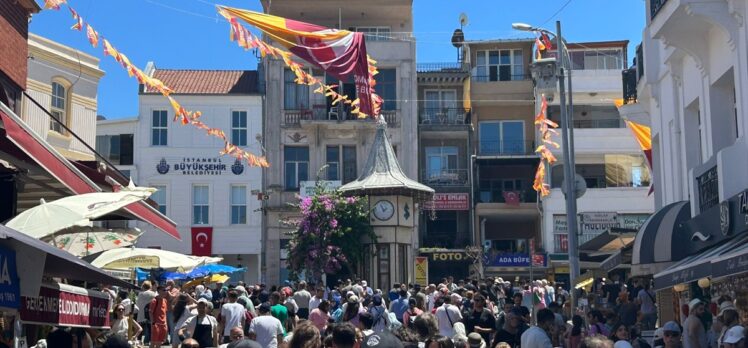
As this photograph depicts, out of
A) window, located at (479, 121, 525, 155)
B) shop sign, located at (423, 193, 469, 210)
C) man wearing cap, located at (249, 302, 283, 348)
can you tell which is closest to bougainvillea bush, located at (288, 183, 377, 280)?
shop sign, located at (423, 193, 469, 210)

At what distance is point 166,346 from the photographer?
72.4 ft

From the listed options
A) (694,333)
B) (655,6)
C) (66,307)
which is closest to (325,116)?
(655,6)

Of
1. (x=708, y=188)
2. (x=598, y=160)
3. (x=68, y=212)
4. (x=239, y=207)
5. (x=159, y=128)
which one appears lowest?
(x=68, y=212)

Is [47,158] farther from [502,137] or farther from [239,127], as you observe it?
[502,137]

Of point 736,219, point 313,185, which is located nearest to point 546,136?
point 736,219

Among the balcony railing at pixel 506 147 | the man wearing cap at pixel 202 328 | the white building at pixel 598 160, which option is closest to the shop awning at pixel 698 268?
the man wearing cap at pixel 202 328

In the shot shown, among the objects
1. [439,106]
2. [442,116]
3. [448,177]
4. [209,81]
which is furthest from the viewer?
[439,106]

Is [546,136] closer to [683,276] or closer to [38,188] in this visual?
[683,276]

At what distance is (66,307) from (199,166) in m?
36.9

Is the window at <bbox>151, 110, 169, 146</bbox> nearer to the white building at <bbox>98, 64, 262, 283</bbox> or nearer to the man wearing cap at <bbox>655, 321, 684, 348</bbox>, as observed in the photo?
the white building at <bbox>98, 64, 262, 283</bbox>

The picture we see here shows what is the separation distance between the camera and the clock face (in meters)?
31.2

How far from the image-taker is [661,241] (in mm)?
20547

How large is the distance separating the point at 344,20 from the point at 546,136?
2234 centimetres

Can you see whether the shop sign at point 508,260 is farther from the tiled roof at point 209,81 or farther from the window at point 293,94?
the tiled roof at point 209,81
